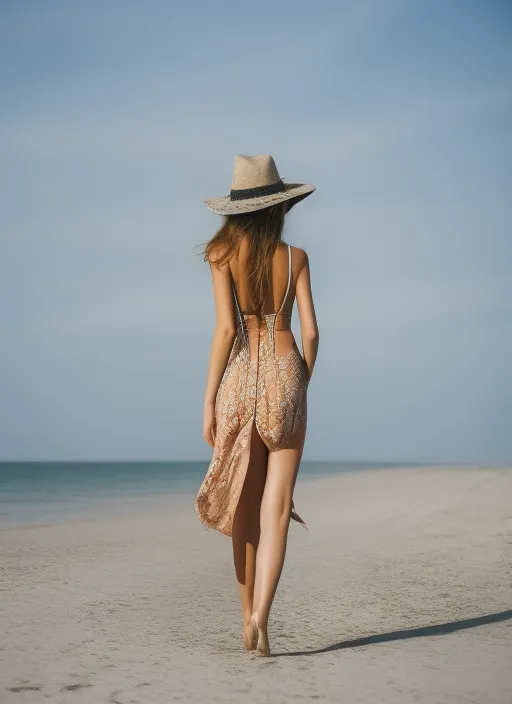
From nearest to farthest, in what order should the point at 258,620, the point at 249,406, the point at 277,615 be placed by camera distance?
1. the point at 258,620
2. the point at 249,406
3. the point at 277,615

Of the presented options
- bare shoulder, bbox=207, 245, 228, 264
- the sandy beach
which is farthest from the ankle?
bare shoulder, bbox=207, 245, 228, 264

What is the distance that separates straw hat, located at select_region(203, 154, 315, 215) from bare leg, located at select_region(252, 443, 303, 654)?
3.77 ft

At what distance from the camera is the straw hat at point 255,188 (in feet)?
13.4

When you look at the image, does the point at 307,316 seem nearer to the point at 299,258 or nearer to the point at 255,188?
the point at 299,258

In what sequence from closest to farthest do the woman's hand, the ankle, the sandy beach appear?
the sandy beach
the ankle
the woman's hand

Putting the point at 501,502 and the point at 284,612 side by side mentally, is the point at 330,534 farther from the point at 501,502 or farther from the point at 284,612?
the point at 284,612

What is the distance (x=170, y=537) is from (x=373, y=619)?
412cm

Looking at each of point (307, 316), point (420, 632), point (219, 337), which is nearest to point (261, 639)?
point (420, 632)

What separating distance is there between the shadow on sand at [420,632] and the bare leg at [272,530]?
0.27m

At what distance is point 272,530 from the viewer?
4.02 metres

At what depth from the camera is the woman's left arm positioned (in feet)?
13.4

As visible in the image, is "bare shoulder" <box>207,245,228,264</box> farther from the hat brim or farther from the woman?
the hat brim

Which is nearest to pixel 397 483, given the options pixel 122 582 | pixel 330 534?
pixel 330 534

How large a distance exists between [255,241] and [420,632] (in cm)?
212
